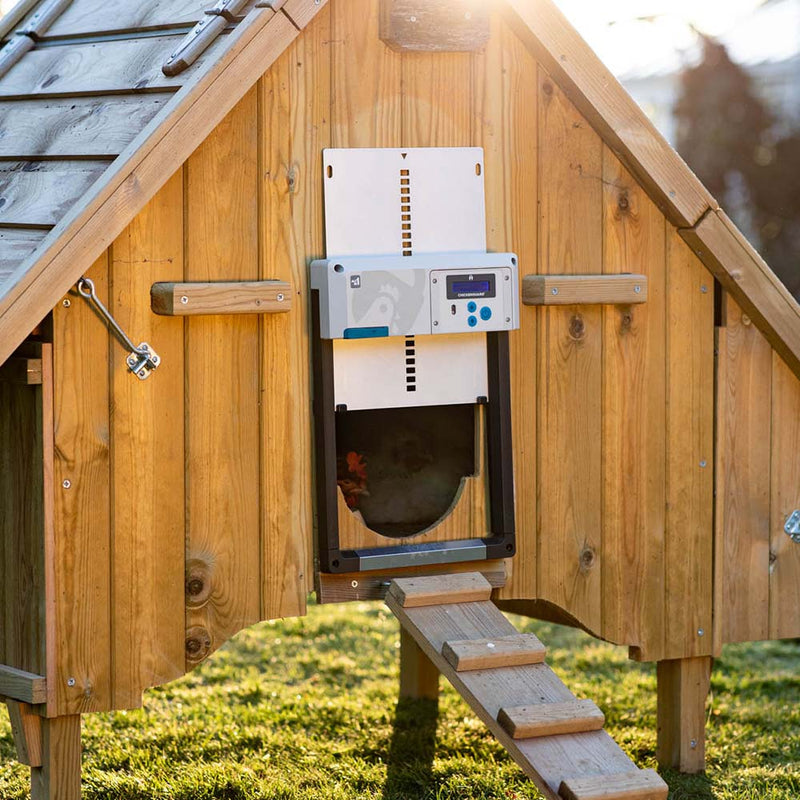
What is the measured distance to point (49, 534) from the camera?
3.55 metres

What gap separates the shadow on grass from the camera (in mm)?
4703

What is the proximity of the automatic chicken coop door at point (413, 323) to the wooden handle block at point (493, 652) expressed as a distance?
13.2 inches

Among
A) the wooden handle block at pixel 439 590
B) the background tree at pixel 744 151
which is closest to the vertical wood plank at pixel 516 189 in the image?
the wooden handle block at pixel 439 590

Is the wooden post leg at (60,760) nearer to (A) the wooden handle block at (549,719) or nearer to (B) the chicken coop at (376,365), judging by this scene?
(B) the chicken coop at (376,365)

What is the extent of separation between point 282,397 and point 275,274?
33cm

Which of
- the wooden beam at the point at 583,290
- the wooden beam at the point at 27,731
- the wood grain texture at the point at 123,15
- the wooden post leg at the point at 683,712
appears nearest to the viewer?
the wooden beam at the point at 27,731

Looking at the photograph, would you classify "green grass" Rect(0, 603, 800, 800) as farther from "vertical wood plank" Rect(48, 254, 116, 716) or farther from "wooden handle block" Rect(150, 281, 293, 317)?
"wooden handle block" Rect(150, 281, 293, 317)

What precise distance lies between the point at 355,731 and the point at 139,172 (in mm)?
2619

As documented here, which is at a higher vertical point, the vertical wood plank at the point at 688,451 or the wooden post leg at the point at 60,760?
the vertical wood plank at the point at 688,451

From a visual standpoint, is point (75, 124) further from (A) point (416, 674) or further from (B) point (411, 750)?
(A) point (416, 674)

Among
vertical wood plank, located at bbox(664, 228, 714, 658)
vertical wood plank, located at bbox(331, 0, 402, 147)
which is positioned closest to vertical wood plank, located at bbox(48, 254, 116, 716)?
vertical wood plank, located at bbox(331, 0, 402, 147)

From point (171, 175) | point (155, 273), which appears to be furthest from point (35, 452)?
point (171, 175)

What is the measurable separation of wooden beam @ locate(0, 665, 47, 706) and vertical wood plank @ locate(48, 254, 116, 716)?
0.12 ft

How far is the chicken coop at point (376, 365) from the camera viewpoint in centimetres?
360
